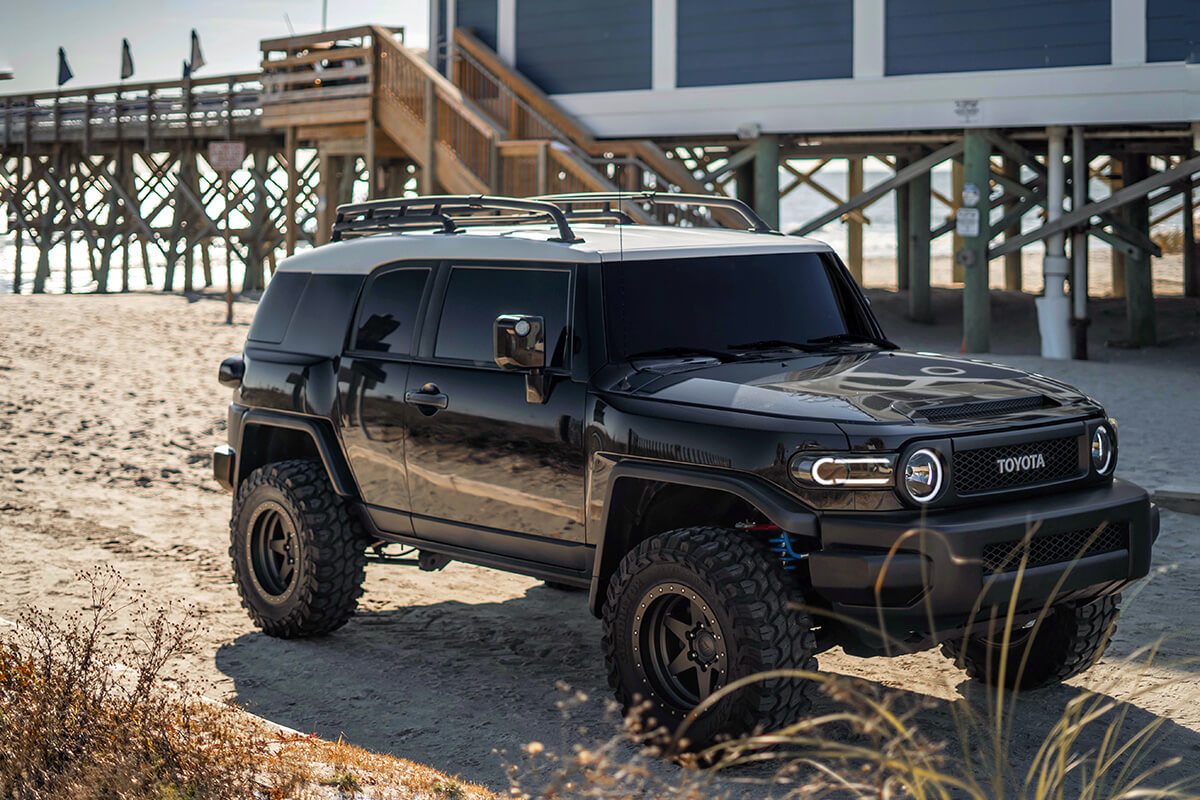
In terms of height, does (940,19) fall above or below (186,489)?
above

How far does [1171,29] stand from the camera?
1605 cm

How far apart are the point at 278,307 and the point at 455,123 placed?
12.0 metres

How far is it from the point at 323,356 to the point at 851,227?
24.4 m

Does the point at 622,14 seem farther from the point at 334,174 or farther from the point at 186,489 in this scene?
the point at 186,489

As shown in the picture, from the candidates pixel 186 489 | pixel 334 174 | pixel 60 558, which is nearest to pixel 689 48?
pixel 334 174

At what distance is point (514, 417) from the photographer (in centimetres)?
579

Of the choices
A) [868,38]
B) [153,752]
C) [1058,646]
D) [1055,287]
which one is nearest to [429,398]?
[153,752]

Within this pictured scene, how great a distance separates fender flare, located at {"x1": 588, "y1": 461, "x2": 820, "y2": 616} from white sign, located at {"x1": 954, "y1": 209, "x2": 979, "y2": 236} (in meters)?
13.2

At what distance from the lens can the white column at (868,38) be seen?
17852 millimetres

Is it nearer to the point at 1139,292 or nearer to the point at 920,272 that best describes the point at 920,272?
the point at 920,272

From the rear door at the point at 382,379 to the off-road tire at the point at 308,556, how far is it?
225 mm

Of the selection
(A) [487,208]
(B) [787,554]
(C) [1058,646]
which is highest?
(A) [487,208]

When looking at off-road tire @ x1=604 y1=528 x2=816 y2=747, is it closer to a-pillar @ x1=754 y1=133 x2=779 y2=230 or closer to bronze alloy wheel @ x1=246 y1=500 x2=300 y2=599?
bronze alloy wheel @ x1=246 y1=500 x2=300 y2=599

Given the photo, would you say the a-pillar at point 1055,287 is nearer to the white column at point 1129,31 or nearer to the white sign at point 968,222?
→ the white sign at point 968,222
